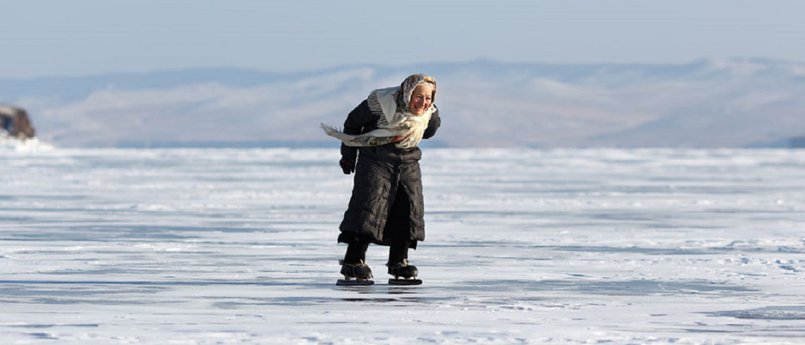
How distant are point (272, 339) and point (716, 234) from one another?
8.27m

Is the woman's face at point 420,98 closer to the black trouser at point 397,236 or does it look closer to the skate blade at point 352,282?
the black trouser at point 397,236

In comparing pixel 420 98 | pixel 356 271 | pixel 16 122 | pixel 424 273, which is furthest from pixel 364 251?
pixel 16 122

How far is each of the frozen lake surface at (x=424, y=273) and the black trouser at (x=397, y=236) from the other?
7.2 inches

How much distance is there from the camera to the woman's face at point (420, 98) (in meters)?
9.56

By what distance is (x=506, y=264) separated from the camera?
11039 millimetres

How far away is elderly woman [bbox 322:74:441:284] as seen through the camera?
31.5 feet

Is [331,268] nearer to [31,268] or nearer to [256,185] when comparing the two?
[31,268]

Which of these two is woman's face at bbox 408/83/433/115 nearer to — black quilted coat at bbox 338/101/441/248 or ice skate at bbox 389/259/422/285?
black quilted coat at bbox 338/101/441/248

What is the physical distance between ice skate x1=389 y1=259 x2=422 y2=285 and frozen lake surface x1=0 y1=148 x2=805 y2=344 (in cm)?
10

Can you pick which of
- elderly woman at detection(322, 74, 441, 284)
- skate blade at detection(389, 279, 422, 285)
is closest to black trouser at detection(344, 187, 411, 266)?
elderly woman at detection(322, 74, 441, 284)

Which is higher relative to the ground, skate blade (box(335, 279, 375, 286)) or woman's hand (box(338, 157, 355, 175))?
woman's hand (box(338, 157, 355, 175))

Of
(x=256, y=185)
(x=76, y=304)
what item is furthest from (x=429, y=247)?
(x=256, y=185)

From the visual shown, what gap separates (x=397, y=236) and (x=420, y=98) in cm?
76

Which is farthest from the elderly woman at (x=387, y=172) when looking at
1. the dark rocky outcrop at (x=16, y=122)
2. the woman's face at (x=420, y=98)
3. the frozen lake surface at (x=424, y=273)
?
the dark rocky outcrop at (x=16, y=122)
